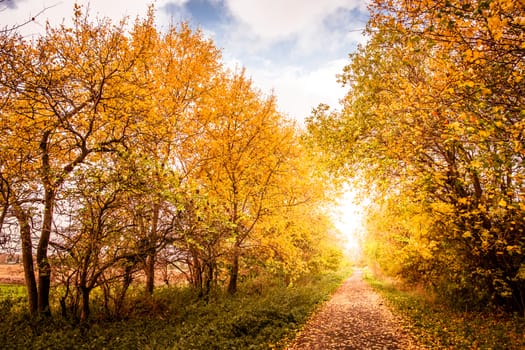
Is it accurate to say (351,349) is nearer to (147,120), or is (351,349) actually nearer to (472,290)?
(472,290)

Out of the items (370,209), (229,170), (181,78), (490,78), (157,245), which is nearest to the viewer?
(490,78)

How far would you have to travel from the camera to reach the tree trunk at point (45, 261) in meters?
→ 8.48

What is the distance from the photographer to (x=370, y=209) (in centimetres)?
1137

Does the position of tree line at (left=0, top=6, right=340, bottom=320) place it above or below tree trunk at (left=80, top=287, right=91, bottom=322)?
above

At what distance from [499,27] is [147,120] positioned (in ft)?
27.5

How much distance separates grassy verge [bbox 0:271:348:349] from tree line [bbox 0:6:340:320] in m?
0.78

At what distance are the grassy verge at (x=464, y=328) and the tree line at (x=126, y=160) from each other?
590 cm

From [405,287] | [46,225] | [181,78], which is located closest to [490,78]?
[181,78]

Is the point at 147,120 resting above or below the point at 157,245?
above

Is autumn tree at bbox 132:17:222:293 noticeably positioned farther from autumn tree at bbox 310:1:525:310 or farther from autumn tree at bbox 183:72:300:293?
autumn tree at bbox 310:1:525:310

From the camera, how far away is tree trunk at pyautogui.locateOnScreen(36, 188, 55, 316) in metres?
8.48

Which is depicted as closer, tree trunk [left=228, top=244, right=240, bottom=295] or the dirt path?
the dirt path

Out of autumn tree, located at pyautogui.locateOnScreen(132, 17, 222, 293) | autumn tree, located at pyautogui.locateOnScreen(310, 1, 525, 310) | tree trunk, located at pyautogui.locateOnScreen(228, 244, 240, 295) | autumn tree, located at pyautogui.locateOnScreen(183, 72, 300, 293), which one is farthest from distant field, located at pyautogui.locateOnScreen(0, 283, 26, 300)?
autumn tree, located at pyautogui.locateOnScreen(310, 1, 525, 310)

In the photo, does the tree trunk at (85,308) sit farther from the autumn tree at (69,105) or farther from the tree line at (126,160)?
the autumn tree at (69,105)
